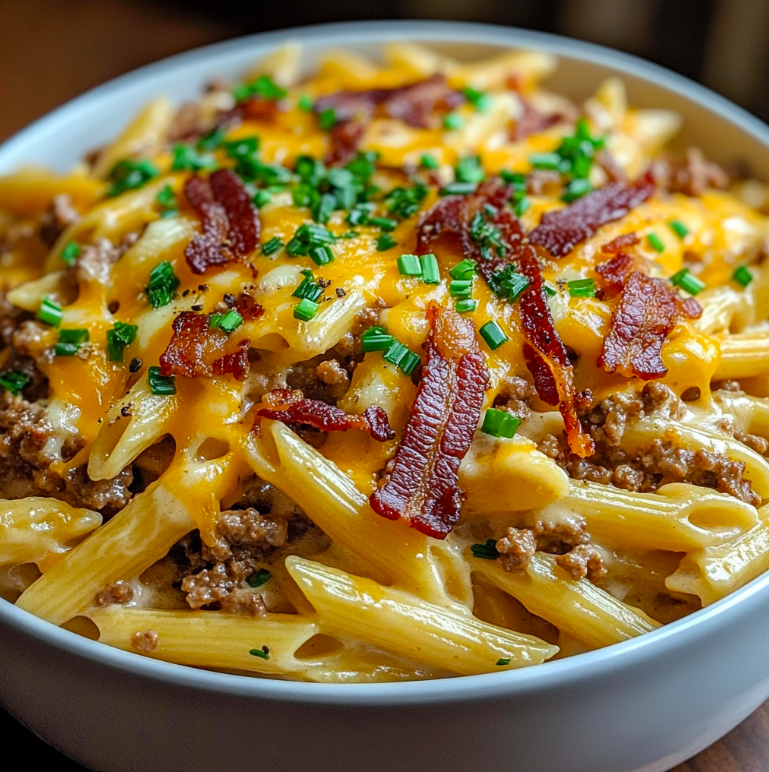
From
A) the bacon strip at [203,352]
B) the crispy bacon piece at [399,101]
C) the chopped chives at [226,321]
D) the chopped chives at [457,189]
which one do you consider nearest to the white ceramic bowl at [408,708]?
the bacon strip at [203,352]

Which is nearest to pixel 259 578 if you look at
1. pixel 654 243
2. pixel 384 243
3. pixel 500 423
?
pixel 500 423

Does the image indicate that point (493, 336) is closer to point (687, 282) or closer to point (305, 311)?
point (305, 311)

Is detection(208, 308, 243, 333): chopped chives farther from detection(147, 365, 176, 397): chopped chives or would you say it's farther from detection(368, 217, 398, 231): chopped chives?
detection(368, 217, 398, 231): chopped chives

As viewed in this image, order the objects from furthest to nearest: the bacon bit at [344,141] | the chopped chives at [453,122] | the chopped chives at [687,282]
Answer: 1. the chopped chives at [453,122]
2. the bacon bit at [344,141]
3. the chopped chives at [687,282]

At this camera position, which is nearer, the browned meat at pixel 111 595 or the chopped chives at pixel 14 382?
the browned meat at pixel 111 595

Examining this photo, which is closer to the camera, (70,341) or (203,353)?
(203,353)

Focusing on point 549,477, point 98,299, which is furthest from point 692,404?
point 98,299

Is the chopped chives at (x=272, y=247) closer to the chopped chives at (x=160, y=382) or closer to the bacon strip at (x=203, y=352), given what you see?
the bacon strip at (x=203, y=352)
